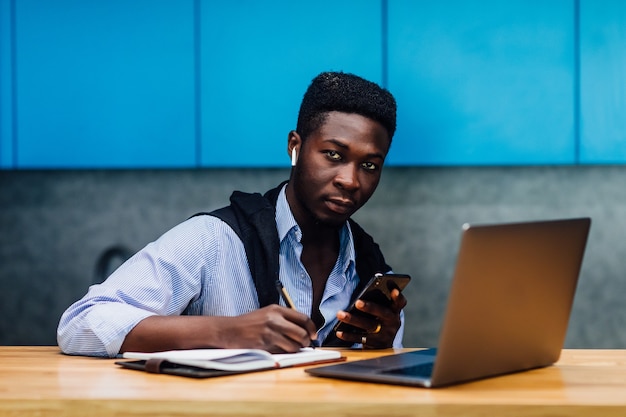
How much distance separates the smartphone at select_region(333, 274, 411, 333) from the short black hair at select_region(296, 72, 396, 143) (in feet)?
1.62

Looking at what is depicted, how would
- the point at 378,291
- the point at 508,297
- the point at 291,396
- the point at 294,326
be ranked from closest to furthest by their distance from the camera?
the point at 291,396, the point at 508,297, the point at 294,326, the point at 378,291

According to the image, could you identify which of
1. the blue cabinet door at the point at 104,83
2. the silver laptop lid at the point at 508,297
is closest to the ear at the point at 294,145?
the silver laptop lid at the point at 508,297

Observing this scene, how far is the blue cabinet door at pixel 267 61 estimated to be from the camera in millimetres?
3514

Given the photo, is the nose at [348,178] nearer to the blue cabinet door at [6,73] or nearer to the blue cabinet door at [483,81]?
the blue cabinet door at [483,81]

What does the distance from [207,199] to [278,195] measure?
1430 mm

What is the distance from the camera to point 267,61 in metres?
3.55

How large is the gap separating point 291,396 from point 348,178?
0.98 m

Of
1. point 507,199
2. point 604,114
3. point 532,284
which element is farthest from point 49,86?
point 532,284

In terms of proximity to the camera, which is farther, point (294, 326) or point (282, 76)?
point (282, 76)

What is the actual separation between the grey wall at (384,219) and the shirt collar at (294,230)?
1.35 meters

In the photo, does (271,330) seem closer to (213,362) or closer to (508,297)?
(213,362)

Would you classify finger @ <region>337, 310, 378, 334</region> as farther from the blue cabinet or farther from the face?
the blue cabinet

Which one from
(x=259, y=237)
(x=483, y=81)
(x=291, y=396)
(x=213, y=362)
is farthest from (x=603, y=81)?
(x=291, y=396)

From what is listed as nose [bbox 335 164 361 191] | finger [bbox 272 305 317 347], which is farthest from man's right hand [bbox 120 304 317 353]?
nose [bbox 335 164 361 191]
